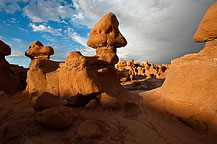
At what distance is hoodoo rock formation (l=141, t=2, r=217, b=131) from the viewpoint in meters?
2.48

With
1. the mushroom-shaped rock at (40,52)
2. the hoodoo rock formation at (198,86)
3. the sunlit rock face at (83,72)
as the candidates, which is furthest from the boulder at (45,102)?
the mushroom-shaped rock at (40,52)

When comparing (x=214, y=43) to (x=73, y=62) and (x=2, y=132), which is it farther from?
(x=2, y=132)

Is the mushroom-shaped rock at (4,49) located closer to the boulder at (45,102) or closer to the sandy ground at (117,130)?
the sandy ground at (117,130)

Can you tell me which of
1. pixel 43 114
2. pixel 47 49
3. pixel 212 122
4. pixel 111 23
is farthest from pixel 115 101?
pixel 47 49

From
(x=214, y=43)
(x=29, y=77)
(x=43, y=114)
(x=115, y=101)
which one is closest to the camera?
(x=43, y=114)

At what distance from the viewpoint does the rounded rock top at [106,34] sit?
5.11m

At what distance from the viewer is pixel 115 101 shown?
3.48 meters

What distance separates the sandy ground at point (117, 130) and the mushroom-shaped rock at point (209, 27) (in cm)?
258

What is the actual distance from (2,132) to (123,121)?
2.47m

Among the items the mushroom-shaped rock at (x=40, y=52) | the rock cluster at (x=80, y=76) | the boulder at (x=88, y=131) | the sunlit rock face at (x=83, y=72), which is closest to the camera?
the boulder at (x=88, y=131)

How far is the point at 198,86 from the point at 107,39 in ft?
13.0

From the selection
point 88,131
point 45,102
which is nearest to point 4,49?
point 45,102

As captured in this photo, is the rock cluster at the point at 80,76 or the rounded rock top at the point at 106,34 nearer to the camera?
the rock cluster at the point at 80,76

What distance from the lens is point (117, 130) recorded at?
2359mm
